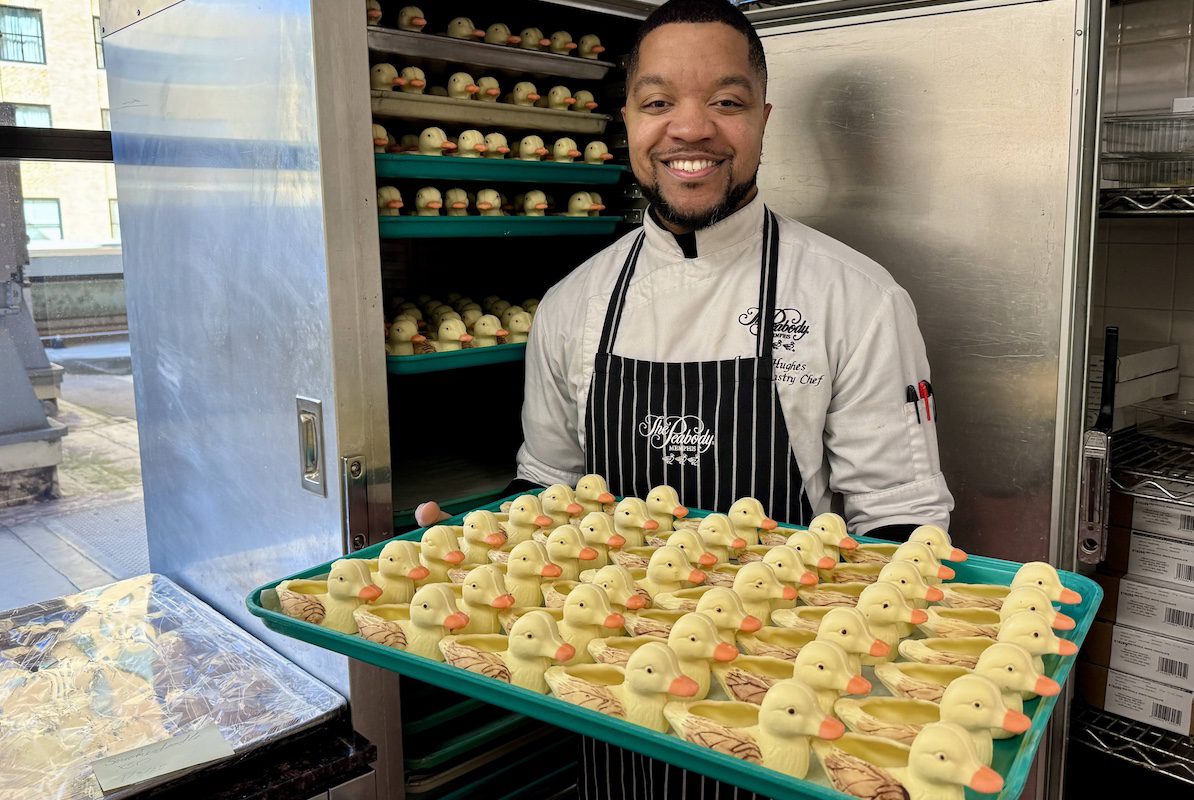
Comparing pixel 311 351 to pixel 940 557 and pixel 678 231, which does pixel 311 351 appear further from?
pixel 940 557


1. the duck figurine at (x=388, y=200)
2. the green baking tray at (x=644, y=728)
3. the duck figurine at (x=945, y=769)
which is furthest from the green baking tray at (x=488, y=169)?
the duck figurine at (x=945, y=769)

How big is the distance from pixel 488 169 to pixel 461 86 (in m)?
0.18

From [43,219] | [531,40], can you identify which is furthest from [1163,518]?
[43,219]

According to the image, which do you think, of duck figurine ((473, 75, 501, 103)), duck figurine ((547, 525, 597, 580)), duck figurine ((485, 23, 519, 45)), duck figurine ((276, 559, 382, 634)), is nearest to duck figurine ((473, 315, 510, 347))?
duck figurine ((473, 75, 501, 103))

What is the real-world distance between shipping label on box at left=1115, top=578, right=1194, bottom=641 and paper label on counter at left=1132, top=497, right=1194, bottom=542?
12cm

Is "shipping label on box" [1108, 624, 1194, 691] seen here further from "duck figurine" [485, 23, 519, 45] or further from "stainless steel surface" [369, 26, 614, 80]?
"duck figurine" [485, 23, 519, 45]

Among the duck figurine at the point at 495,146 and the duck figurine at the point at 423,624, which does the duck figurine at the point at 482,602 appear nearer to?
the duck figurine at the point at 423,624

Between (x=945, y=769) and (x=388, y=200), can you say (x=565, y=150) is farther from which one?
(x=945, y=769)

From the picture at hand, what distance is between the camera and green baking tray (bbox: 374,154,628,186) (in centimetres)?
166

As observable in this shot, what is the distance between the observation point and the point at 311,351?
1562 mm

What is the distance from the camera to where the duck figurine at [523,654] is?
106cm

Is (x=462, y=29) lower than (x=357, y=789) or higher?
higher

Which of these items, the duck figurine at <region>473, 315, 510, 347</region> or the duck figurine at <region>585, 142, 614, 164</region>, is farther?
the duck figurine at <region>585, 142, 614, 164</region>

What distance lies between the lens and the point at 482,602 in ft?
3.96
